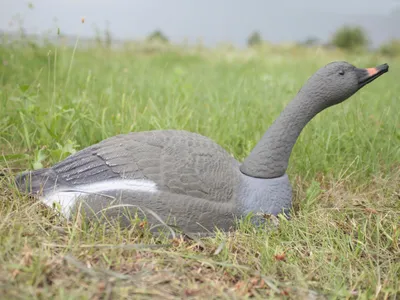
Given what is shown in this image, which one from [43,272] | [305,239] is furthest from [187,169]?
[43,272]

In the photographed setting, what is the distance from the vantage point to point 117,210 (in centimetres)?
228

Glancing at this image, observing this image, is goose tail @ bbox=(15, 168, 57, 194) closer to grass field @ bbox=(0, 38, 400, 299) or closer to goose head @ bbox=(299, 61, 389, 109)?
grass field @ bbox=(0, 38, 400, 299)

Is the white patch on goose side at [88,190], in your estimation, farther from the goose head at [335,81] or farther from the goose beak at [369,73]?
the goose beak at [369,73]

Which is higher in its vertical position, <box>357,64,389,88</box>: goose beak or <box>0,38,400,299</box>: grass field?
<box>357,64,389,88</box>: goose beak

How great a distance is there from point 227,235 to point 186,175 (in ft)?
1.28

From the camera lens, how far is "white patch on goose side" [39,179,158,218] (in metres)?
2.27

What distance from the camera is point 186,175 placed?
7.50 feet

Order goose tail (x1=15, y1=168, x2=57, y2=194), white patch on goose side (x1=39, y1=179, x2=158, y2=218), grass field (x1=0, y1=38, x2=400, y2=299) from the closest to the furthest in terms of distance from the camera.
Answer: grass field (x1=0, y1=38, x2=400, y2=299) → white patch on goose side (x1=39, y1=179, x2=158, y2=218) → goose tail (x1=15, y1=168, x2=57, y2=194)

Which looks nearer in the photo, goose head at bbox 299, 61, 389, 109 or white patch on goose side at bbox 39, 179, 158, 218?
white patch on goose side at bbox 39, 179, 158, 218

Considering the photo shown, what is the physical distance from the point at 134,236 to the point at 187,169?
17.1 inches

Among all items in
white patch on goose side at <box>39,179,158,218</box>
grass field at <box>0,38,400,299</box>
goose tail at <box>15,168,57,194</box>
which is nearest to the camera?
grass field at <box>0,38,400,299</box>

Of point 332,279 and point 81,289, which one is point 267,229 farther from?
point 81,289

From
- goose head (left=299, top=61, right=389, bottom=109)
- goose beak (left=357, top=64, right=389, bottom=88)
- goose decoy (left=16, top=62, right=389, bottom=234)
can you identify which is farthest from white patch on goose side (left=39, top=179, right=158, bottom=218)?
goose beak (left=357, top=64, right=389, bottom=88)

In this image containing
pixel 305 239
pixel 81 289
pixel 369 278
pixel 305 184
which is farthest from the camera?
pixel 305 184
